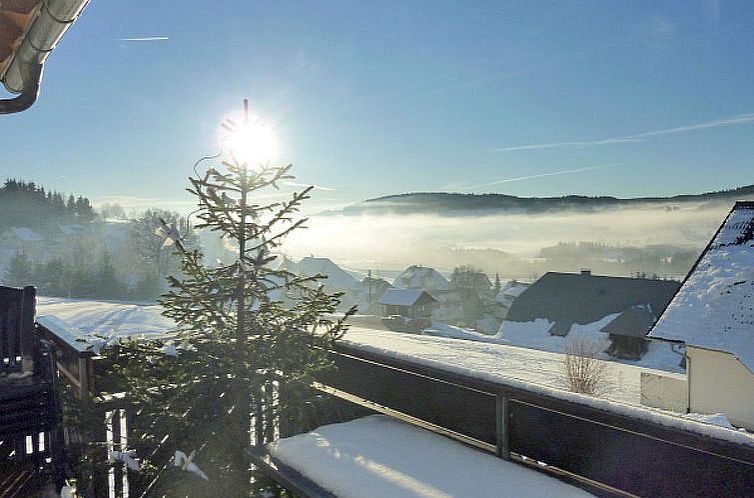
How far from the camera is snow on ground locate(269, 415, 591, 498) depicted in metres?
1.99

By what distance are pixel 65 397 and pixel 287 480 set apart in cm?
179

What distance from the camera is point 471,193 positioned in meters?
24.6

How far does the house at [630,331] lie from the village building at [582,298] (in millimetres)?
661

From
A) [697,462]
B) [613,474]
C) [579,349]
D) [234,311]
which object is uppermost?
[234,311]

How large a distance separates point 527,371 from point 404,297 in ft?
78.9

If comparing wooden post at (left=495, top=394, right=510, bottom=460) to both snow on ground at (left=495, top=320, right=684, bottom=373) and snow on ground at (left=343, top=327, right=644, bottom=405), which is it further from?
snow on ground at (left=495, top=320, right=684, bottom=373)

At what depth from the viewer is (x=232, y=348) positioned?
3041 mm

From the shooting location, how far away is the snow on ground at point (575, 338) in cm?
2394

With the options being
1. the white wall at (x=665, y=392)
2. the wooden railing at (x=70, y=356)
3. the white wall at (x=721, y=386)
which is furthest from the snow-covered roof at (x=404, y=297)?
the wooden railing at (x=70, y=356)

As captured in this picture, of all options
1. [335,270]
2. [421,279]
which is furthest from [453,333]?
[335,270]

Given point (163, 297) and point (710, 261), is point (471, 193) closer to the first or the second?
point (710, 261)

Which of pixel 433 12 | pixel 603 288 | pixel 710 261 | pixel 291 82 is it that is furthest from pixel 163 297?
pixel 603 288

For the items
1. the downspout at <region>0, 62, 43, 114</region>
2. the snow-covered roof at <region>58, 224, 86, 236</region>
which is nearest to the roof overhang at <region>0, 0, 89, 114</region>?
the downspout at <region>0, 62, 43, 114</region>

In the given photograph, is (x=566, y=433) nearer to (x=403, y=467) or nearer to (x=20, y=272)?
(x=403, y=467)
